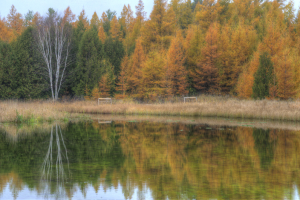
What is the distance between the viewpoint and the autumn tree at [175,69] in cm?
4106

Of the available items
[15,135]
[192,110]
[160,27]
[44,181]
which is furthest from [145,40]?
[44,181]

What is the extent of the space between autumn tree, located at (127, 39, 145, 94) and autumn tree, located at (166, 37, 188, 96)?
18.0 ft

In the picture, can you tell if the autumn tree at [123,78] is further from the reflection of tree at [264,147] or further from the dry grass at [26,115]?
the reflection of tree at [264,147]

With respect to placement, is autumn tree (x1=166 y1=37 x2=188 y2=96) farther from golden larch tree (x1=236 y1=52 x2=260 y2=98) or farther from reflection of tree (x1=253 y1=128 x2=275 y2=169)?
reflection of tree (x1=253 y1=128 x2=275 y2=169)

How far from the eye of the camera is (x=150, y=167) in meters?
9.01

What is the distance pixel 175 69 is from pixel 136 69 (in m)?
6.82

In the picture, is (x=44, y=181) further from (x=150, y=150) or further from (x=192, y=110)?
(x=192, y=110)

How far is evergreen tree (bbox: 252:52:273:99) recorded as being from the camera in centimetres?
2836

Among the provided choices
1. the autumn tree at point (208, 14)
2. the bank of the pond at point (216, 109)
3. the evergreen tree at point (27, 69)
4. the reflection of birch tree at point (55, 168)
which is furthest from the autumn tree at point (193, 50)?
the reflection of birch tree at point (55, 168)

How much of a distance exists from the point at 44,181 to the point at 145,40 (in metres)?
46.2

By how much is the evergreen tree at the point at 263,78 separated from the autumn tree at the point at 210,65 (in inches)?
496

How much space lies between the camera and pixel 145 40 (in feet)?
171

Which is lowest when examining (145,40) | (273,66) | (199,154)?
(199,154)

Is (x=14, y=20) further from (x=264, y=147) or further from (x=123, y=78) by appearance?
(x=264, y=147)
